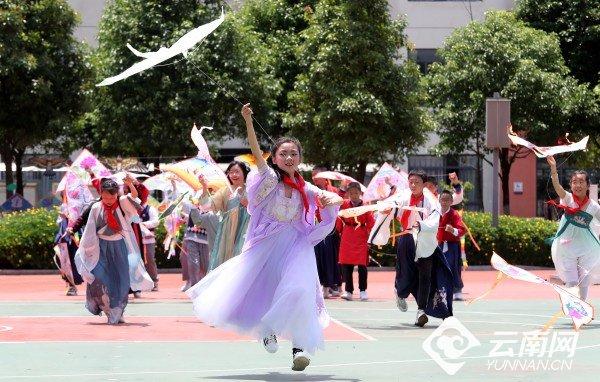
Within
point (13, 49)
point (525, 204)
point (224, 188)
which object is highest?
point (13, 49)

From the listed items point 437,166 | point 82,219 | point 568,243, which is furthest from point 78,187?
point 437,166

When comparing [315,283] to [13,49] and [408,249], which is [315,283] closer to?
[408,249]

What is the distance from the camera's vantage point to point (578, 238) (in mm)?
15250

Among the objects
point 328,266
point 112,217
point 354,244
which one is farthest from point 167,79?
point 112,217

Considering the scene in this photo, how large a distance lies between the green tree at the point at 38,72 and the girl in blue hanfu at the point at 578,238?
22.5 meters

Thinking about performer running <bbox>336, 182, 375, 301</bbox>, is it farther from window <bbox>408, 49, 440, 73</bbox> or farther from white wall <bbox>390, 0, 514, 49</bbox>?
white wall <bbox>390, 0, 514, 49</bbox>

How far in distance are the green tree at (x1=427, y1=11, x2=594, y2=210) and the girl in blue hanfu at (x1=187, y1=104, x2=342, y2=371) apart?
29512mm

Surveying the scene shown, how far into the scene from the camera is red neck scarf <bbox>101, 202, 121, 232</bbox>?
14789 mm

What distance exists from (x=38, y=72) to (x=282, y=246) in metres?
27.2

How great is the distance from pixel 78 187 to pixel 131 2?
748 inches

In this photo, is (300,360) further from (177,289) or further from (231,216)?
(177,289)

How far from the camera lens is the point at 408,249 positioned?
15.0 meters

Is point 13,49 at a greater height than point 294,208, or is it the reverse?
point 13,49

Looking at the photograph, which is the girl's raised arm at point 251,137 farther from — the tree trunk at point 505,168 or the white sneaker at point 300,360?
the tree trunk at point 505,168
